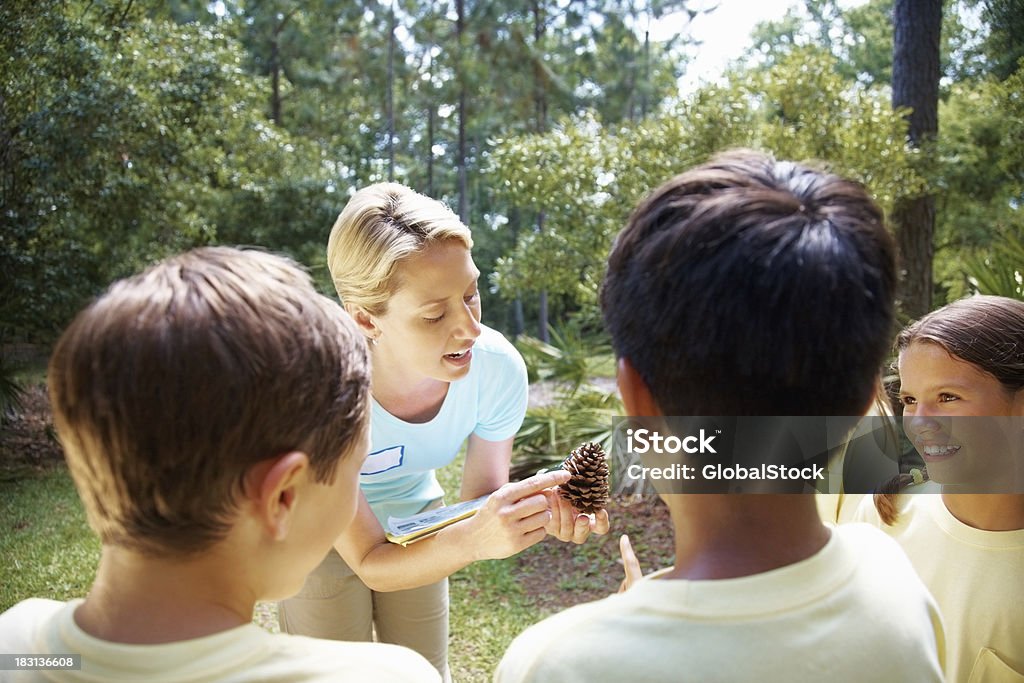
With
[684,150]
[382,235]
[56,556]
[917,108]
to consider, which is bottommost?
Result: [56,556]

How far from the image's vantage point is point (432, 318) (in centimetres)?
183

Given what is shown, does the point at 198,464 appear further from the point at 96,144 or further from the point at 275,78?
the point at 275,78

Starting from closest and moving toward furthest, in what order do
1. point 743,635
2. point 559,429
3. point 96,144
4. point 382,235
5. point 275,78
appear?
point 743,635, point 382,235, point 96,144, point 559,429, point 275,78

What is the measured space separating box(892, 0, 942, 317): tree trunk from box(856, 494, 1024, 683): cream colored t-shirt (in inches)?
165

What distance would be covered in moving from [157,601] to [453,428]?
3.69 feet

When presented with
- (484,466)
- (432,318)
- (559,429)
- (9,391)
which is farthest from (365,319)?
(559,429)

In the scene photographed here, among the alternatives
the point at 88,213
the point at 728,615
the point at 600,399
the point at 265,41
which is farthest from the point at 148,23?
the point at 265,41

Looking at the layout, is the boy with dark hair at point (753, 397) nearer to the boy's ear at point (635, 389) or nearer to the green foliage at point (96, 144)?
the boy's ear at point (635, 389)

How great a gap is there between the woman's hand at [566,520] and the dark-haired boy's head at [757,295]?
804 millimetres

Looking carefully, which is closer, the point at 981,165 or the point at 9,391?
→ the point at 9,391

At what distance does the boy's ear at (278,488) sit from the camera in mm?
862

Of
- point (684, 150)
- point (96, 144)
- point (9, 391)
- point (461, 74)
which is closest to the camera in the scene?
point (9, 391)

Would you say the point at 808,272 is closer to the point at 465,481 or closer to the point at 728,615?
the point at 728,615

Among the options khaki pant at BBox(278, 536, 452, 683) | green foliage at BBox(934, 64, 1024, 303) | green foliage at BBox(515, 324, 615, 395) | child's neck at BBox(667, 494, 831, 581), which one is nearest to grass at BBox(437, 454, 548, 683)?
khaki pant at BBox(278, 536, 452, 683)
